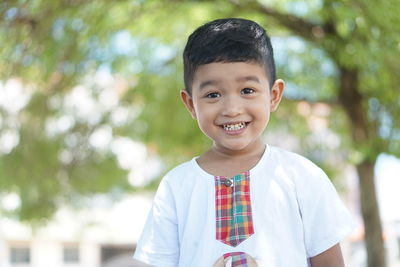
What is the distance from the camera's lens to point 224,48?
1983mm

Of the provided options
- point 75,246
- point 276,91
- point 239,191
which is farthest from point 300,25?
point 75,246

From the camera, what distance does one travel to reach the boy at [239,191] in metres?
1.96

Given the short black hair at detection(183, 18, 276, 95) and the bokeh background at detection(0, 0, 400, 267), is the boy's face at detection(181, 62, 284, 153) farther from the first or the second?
the bokeh background at detection(0, 0, 400, 267)

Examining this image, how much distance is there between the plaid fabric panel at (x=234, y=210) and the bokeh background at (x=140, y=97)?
3.52 meters

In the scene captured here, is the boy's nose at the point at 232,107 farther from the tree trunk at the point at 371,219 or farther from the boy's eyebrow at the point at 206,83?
the tree trunk at the point at 371,219

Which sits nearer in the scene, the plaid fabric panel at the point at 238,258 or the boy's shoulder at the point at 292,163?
the plaid fabric panel at the point at 238,258

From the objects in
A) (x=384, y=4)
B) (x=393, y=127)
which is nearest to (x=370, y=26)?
(x=384, y=4)

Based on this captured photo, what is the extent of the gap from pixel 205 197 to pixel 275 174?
217 mm

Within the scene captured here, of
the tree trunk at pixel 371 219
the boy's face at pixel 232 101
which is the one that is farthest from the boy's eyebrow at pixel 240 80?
the tree trunk at pixel 371 219

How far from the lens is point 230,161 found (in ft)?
6.80

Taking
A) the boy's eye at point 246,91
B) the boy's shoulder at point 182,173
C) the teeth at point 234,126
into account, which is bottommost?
the boy's shoulder at point 182,173

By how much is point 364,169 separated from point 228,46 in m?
Result: 6.38

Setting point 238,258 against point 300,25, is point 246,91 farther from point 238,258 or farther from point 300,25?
point 300,25

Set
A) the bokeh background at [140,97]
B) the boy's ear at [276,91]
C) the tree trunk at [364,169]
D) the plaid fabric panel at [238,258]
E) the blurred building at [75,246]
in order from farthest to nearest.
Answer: the blurred building at [75,246] → the tree trunk at [364,169] → the bokeh background at [140,97] → the boy's ear at [276,91] → the plaid fabric panel at [238,258]
